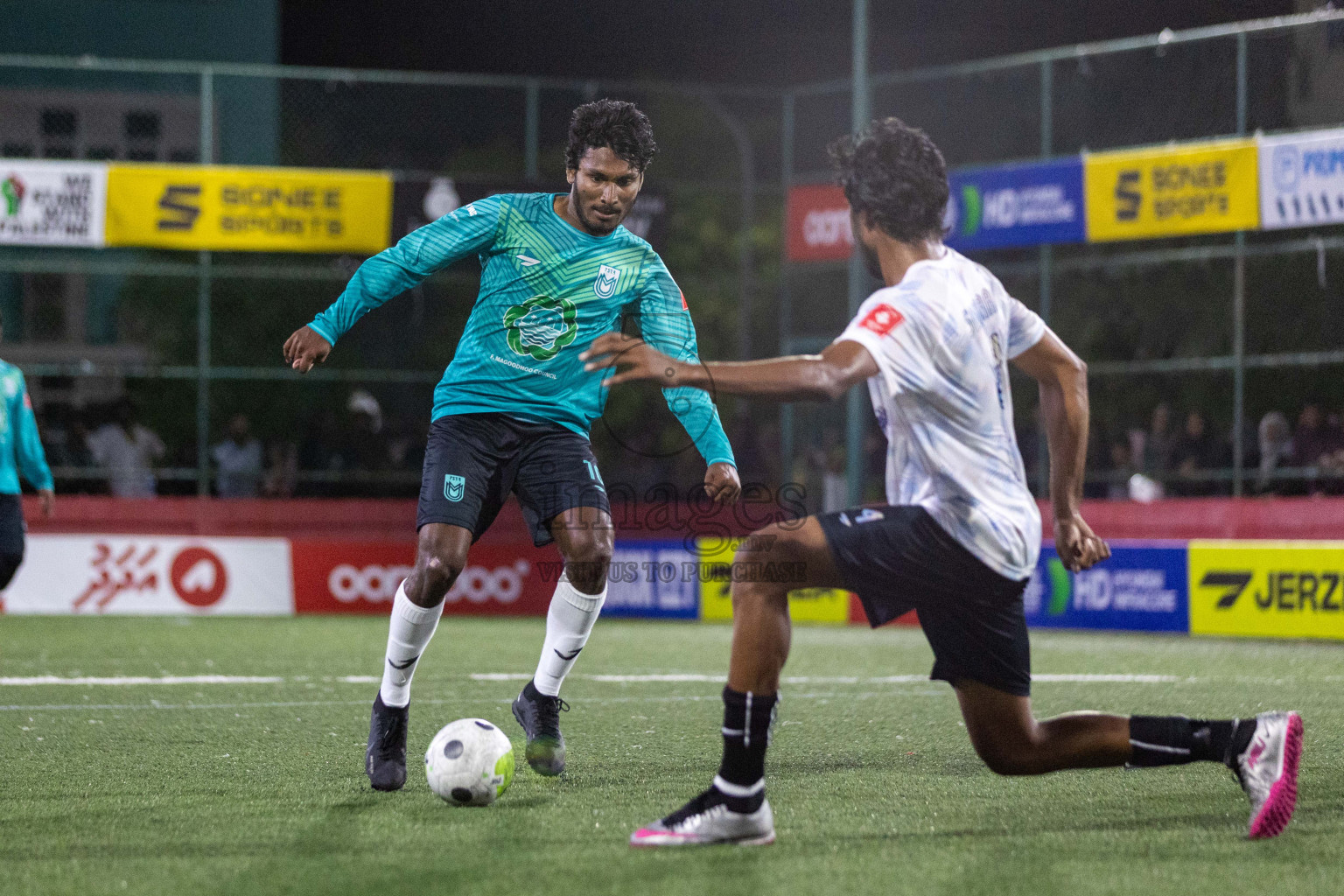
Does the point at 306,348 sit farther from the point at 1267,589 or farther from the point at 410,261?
the point at 1267,589

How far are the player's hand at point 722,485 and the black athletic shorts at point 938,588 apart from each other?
3.92 ft

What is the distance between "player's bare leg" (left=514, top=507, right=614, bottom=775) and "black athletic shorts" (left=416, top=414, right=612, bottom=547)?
0.23 feet

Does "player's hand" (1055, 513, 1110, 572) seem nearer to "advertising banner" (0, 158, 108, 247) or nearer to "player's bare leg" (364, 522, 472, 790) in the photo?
"player's bare leg" (364, 522, 472, 790)

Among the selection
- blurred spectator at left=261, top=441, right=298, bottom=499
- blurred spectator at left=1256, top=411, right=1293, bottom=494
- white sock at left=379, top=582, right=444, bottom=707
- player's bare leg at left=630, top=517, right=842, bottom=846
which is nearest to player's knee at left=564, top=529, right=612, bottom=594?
white sock at left=379, top=582, right=444, bottom=707

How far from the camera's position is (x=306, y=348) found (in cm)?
523

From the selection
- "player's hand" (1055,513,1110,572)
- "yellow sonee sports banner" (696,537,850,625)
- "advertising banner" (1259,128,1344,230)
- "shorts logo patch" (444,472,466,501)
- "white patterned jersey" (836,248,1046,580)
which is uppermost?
"advertising banner" (1259,128,1344,230)

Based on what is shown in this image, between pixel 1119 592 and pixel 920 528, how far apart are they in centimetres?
937

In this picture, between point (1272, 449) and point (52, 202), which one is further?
point (52, 202)

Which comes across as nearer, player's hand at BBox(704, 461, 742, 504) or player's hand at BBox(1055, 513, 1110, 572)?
player's hand at BBox(1055, 513, 1110, 572)

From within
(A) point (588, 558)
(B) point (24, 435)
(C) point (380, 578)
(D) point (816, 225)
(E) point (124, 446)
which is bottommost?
(C) point (380, 578)

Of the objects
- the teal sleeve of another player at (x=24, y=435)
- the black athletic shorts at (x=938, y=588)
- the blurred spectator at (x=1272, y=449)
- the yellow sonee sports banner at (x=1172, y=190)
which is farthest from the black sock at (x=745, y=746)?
the yellow sonee sports banner at (x=1172, y=190)

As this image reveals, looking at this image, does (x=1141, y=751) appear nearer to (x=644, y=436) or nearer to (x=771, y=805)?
(x=771, y=805)

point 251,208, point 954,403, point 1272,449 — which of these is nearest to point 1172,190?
point 1272,449

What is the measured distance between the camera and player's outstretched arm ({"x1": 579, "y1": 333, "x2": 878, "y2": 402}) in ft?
12.8
